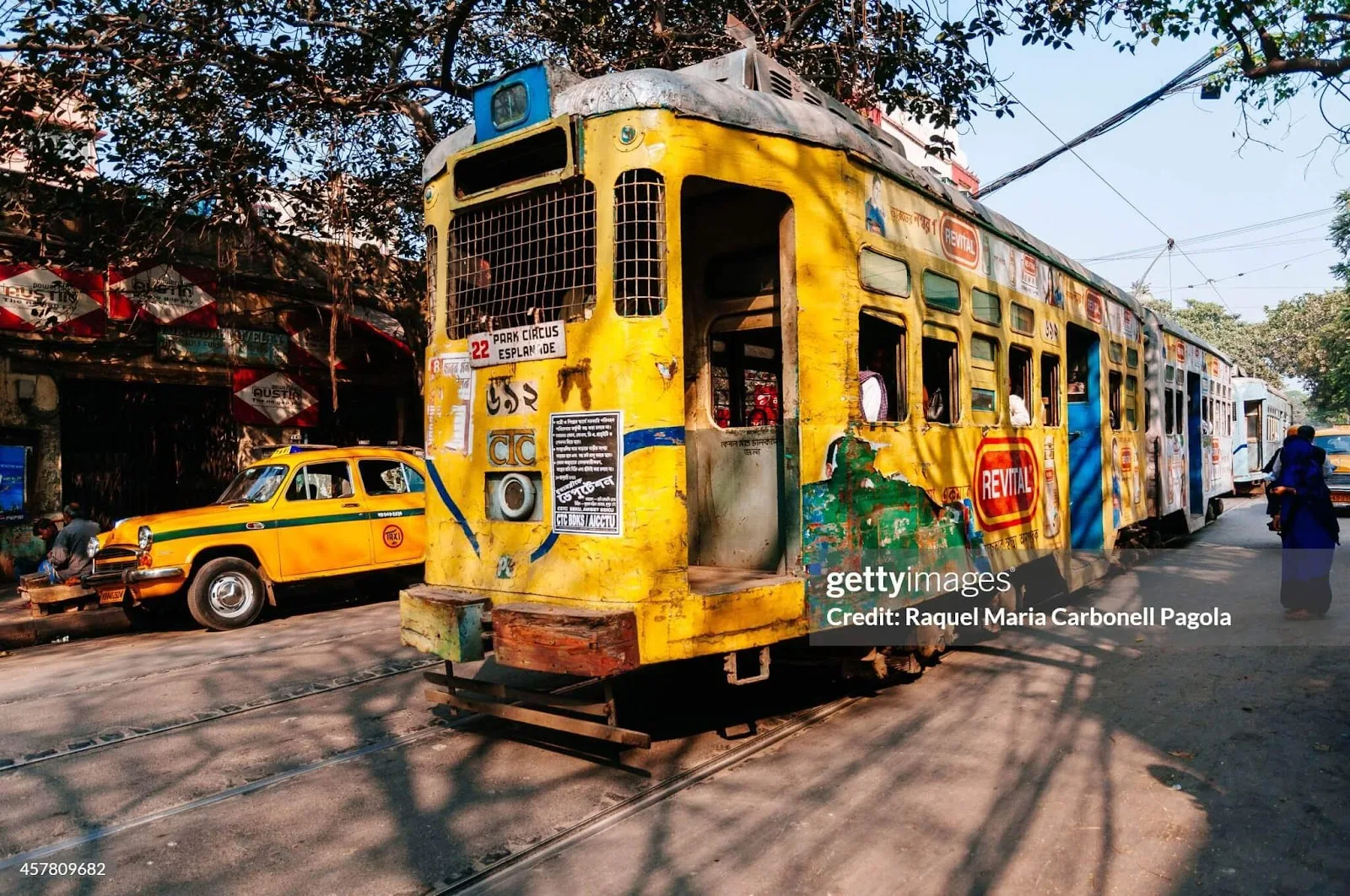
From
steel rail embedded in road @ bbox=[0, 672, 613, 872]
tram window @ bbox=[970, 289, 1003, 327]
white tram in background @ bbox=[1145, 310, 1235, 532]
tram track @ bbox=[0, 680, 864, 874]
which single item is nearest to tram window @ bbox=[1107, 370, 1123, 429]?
white tram in background @ bbox=[1145, 310, 1235, 532]

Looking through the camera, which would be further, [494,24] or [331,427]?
[331,427]

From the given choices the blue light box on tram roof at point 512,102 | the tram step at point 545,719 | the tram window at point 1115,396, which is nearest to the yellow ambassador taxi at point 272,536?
the tram step at point 545,719

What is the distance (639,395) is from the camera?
448cm

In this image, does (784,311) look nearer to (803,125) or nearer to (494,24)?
(803,125)

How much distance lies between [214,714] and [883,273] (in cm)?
524

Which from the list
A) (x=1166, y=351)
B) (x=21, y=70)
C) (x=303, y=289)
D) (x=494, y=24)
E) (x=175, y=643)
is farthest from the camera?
(x=303, y=289)

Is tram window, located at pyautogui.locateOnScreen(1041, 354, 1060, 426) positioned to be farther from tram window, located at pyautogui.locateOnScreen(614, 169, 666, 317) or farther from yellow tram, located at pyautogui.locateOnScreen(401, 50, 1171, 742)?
tram window, located at pyautogui.locateOnScreen(614, 169, 666, 317)

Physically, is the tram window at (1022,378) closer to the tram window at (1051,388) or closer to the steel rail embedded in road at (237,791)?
the tram window at (1051,388)

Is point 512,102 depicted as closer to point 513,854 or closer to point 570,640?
point 570,640

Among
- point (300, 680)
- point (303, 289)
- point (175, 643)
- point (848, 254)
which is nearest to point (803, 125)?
point (848, 254)

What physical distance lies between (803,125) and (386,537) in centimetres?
797

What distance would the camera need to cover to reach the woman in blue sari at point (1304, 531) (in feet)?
27.6

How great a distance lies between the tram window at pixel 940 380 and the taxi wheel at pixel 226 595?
769cm

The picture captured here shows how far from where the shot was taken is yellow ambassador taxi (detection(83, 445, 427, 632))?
9586 millimetres
